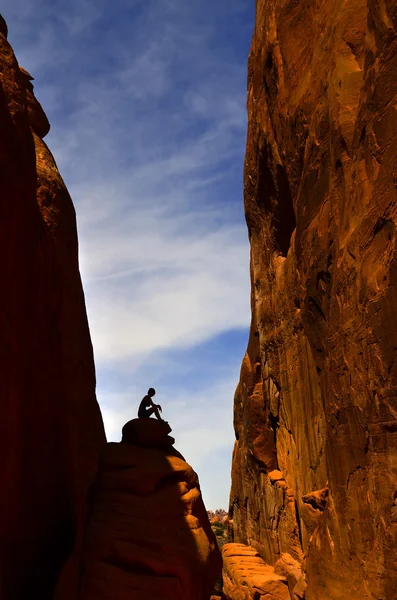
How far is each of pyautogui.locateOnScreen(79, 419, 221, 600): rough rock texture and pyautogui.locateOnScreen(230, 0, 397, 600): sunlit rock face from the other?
3.65 meters

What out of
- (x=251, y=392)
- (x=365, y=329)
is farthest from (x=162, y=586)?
(x=251, y=392)

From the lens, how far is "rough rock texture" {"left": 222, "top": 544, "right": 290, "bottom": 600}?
2117 centimetres

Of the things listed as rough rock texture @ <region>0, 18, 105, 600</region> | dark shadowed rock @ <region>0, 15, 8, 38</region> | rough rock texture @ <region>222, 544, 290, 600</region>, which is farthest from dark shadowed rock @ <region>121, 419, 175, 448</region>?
dark shadowed rock @ <region>0, 15, 8, 38</region>

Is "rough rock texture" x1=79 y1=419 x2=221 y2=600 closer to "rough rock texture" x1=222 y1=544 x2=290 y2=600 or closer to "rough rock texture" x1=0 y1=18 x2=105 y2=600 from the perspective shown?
"rough rock texture" x1=0 y1=18 x2=105 y2=600

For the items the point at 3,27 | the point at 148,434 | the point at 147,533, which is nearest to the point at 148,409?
the point at 148,434

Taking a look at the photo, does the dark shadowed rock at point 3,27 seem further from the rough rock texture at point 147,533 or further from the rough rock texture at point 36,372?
the rough rock texture at point 147,533

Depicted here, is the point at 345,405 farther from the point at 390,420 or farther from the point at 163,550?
the point at 163,550

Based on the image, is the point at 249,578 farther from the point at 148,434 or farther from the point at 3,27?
the point at 3,27

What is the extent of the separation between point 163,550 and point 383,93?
38.7ft

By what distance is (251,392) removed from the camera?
30.1m

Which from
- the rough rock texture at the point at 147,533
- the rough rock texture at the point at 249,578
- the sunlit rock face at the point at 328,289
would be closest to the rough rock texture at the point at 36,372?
the rough rock texture at the point at 147,533

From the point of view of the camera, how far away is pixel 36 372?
11.4 metres

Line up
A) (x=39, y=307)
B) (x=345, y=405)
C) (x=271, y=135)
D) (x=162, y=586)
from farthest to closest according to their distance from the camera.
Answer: (x=271, y=135) < (x=345, y=405) < (x=162, y=586) < (x=39, y=307)

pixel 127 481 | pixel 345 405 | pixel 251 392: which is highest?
pixel 251 392
